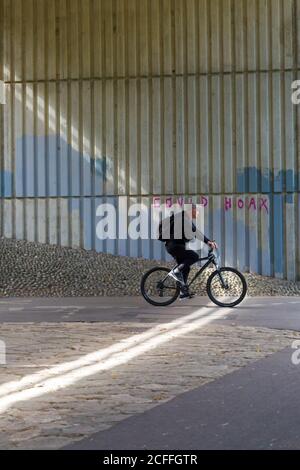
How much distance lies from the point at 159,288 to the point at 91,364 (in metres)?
7.12

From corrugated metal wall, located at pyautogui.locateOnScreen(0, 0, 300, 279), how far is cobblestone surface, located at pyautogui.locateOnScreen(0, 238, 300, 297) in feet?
3.27

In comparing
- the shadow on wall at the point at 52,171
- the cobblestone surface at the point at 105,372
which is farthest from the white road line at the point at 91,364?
the shadow on wall at the point at 52,171

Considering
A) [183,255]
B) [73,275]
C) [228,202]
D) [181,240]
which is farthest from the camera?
[228,202]

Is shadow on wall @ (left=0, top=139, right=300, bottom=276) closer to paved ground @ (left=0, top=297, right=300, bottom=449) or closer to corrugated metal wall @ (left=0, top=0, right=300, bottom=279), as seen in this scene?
corrugated metal wall @ (left=0, top=0, right=300, bottom=279)

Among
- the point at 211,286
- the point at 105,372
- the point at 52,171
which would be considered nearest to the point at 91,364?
the point at 105,372

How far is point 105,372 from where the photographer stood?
Answer: 9.52m

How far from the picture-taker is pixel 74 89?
81.6 feet

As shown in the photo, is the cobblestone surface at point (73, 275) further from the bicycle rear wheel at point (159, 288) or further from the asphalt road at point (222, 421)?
the asphalt road at point (222, 421)

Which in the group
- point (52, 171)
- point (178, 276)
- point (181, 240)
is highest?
point (52, 171)

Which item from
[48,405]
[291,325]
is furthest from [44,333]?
[48,405]

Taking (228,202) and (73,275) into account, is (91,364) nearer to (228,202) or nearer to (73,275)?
(73,275)

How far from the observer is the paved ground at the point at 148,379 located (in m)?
6.64

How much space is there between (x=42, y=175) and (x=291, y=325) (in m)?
12.5
